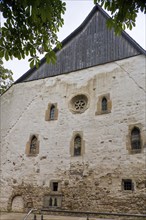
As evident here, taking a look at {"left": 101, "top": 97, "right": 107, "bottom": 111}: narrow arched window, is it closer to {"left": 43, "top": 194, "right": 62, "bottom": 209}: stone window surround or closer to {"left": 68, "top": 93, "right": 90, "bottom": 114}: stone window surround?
{"left": 68, "top": 93, "right": 90, "bottom": 114}: stone window surround

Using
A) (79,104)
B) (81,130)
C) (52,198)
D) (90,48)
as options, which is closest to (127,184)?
(81,130)

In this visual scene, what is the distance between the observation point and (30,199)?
12.8 metres

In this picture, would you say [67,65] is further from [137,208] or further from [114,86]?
[137,208]

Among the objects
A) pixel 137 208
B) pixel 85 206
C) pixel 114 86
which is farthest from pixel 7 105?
pixel 137 208

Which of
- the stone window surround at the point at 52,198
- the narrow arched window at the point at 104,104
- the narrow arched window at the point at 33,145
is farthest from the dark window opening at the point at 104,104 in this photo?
the stone window surround at the point at 52,198

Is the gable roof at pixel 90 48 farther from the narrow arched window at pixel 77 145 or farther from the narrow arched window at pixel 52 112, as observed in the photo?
the narrow arched window at pixel 77 145

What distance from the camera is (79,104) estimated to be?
14.4 metres

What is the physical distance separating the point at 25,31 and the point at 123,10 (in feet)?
4.79

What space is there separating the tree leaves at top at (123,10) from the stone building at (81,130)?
28.8ft

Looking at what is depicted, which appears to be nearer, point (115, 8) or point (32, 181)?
point (115, 8)

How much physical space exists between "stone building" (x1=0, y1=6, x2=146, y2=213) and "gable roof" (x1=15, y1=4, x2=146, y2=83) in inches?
2.7

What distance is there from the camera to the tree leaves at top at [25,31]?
318 cm

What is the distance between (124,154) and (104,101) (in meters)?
3.47

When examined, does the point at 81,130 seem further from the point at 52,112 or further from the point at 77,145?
the point at 52,112
